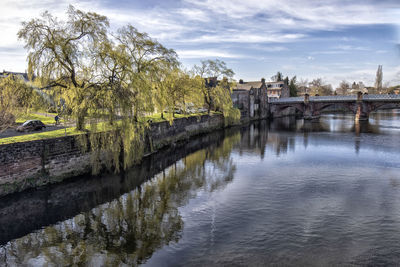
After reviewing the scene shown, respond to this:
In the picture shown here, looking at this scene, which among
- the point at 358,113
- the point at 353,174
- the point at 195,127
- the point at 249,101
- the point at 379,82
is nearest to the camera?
the point at 353,174

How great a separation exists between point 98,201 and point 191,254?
805 centimetres

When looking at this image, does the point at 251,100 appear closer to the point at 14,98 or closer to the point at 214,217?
the point at 14,98

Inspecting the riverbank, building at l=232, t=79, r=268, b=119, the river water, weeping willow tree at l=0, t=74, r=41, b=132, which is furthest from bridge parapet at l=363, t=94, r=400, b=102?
weeping willow tree at l=0, t=74, r=41, b=132

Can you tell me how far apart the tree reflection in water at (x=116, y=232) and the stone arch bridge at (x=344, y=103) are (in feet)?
176

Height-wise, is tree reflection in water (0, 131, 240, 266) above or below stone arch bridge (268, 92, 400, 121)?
below

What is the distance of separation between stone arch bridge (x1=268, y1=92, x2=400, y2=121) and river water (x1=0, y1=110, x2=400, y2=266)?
134 ft

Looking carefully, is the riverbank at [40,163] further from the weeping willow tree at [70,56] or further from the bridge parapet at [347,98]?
the bridge parapet at [347,98]

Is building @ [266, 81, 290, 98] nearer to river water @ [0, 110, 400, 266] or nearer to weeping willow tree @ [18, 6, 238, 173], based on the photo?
river water @ [0, 110, 400, 266]

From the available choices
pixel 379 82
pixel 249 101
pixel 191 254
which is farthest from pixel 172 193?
pixel 379 82

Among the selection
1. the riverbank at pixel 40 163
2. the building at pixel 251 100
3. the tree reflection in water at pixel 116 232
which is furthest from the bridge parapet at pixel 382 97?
the riverbank at pixel 40 163

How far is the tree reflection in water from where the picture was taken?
10727 millimetres

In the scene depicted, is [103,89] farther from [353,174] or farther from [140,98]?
[353,174]

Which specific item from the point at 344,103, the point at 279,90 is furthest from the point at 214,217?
the point at 279,90

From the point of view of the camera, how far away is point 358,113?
60.2m
